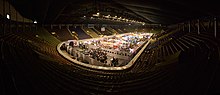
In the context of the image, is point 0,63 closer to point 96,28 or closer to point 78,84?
point 78,84

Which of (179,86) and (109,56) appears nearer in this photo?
(179,86)

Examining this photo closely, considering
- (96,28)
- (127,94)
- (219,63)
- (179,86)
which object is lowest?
(127,94)

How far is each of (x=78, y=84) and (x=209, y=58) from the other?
164 inches

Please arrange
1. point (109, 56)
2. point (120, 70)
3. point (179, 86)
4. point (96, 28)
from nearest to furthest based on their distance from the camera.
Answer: point (179, 86) < point (120, 70) < point (109, 56) < point (96, 28)

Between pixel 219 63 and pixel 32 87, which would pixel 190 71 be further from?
pixel 32 87

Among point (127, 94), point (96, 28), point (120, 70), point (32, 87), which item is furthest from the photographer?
point (96, 28)

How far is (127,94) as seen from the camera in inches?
232

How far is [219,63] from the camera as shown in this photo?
5562mm

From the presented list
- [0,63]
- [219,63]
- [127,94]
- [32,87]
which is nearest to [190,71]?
[219,63]

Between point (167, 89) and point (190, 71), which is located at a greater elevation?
point (190, 71)

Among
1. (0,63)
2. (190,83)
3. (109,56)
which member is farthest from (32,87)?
(109,56)

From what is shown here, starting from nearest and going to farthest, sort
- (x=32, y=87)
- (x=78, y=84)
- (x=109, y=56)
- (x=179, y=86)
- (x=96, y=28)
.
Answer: (x=32, y=87)
(x=179, y=86)
(x=78, y=84)
(x=109, y=56)
(x=96, y=28)

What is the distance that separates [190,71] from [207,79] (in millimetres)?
1119

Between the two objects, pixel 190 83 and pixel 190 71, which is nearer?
pixel 190 83
